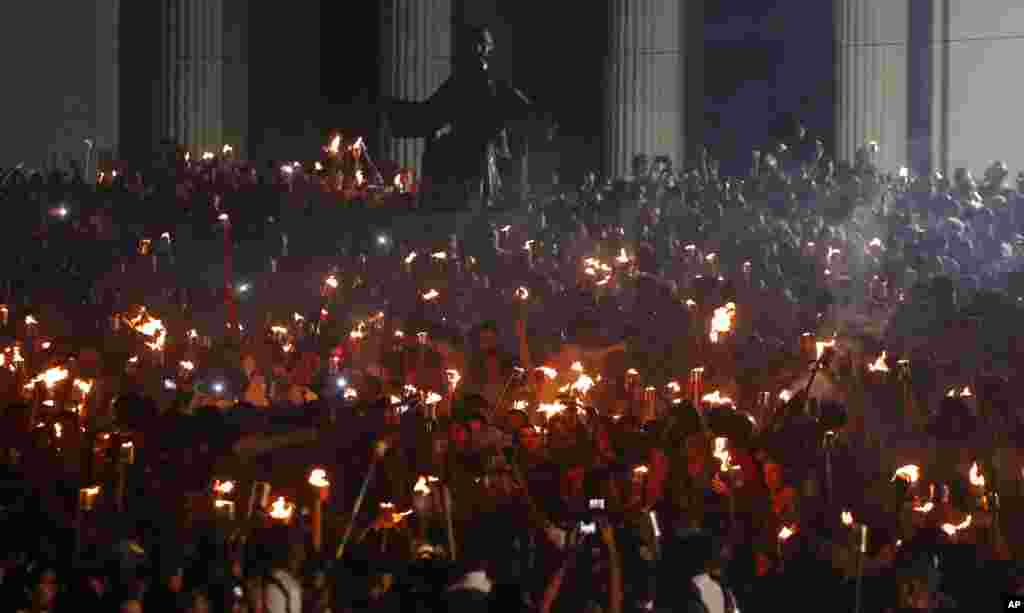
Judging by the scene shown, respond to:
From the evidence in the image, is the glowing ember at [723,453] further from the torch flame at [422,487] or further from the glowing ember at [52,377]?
the glowing ember at [52,377]

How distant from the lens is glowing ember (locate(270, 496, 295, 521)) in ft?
35.3

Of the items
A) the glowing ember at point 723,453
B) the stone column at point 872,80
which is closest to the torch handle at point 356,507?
the glowing ember at point 723,453

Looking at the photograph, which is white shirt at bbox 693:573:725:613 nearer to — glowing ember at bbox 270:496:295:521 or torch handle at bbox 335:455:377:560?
torch handle at bbox 335:455:377:560

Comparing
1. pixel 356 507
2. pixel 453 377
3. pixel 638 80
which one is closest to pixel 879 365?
pixel 453 377

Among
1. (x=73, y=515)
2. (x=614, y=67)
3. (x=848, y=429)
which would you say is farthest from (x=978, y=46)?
(x=73, y=515)

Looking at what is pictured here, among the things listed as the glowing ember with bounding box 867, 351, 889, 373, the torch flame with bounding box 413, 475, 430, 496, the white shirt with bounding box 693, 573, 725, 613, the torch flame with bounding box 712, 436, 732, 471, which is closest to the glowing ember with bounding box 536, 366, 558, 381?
the torch flame with bounding box 712, 436, 732, 471

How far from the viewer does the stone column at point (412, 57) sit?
31.5m

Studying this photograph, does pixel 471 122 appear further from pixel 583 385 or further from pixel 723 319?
pixel 583 385

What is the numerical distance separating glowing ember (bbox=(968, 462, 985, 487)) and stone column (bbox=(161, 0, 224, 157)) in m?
21.2

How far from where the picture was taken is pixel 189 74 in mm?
30719

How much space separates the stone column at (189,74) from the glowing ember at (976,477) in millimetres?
21196

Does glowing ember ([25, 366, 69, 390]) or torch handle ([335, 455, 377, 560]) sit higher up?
glowing ember ([25, 366, 69, 390])

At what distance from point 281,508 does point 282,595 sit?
5.82 ft

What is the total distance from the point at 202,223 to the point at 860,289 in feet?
27.7
